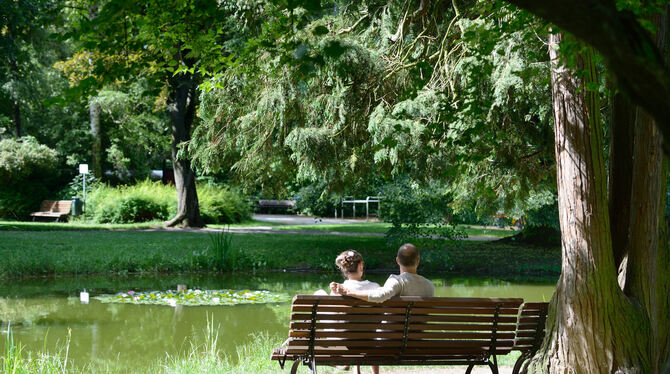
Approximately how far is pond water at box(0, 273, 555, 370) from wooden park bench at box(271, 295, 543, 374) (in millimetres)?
2476

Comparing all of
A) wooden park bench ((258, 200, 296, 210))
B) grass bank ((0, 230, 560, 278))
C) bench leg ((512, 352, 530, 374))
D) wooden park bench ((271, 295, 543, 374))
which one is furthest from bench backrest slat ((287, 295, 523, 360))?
wooden park bench ((258, 200, 296, 210))

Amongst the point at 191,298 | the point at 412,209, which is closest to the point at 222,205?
the point at 412,209

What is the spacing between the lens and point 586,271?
16.0 ft

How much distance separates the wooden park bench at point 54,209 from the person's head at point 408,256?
71.6 feet

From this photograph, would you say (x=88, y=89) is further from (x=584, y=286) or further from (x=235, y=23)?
(x=235, y=23)

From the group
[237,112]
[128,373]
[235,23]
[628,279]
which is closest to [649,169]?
[628,279]

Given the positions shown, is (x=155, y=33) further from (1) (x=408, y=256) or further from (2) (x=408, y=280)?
(2) (x=408, y=280)

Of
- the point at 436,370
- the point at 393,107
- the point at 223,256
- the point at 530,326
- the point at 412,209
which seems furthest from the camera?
the point at 412,209

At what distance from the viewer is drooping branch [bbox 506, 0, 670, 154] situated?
1.84m

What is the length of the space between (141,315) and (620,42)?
923 cm

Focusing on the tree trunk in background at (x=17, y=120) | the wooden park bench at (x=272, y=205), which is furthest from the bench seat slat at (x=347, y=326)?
the wooden park bench at (x=272, y=205)

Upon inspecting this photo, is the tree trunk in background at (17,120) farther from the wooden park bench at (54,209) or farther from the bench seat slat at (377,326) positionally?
the bench seat slat at (377,326)

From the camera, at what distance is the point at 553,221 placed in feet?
54.1

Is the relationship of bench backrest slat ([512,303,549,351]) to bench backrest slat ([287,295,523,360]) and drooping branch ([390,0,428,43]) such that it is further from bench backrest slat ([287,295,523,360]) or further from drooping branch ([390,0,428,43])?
drooping branch ([390,0,428,43])
